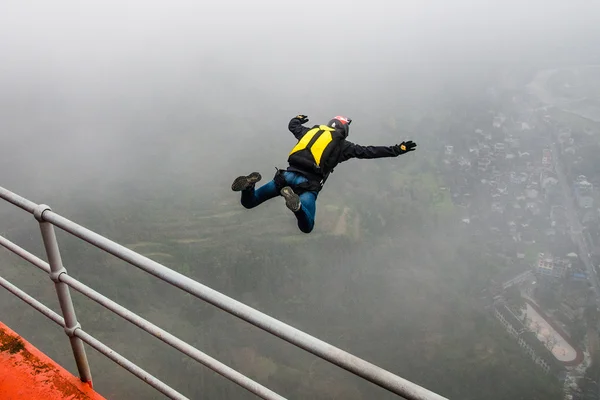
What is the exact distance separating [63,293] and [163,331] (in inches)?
23.9

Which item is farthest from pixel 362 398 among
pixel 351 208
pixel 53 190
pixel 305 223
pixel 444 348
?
pixel 53 190

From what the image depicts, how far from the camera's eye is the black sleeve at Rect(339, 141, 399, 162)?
6.48 metres

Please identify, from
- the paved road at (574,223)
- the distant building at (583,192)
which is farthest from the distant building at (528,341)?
the distant building at (583,192)

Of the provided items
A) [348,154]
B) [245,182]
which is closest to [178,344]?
[245,182]

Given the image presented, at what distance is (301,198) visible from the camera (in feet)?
21.1

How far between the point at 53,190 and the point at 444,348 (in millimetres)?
93799

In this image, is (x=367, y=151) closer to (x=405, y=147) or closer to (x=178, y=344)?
(x=405, y=147)

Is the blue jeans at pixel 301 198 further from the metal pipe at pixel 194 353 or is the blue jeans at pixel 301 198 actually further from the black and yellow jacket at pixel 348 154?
the metal pipe at pixel 194 353

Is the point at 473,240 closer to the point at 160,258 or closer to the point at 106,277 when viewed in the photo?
the point at 160,258

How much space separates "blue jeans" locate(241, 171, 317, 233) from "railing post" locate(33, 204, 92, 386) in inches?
153

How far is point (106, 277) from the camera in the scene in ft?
265

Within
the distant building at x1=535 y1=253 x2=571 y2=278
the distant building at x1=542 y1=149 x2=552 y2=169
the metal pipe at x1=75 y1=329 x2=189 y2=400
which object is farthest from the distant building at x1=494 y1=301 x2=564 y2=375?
the metal pipe at x1=75 y1=329 x2=189 y2=400

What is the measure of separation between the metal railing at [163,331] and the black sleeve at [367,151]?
4.88 meters

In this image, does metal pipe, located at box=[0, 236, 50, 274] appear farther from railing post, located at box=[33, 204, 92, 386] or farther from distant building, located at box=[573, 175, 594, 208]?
distant building, located at box=[573, 175, 594, 208]
